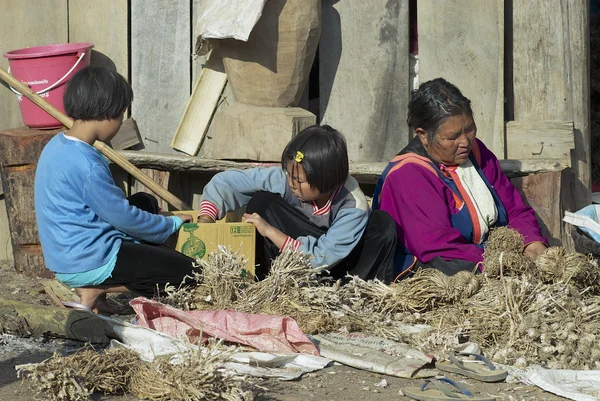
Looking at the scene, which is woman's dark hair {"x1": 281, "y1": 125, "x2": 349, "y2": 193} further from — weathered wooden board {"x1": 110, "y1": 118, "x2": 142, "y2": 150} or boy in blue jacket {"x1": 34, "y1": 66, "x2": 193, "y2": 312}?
weathered wooden board {"x1": 110, "y1": 118, "x2": 142, "y2": 150}

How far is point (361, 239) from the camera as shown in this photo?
4.50 m

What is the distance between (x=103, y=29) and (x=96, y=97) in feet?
4.90

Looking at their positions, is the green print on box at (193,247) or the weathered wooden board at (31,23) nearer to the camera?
the green print on box at (193,247)

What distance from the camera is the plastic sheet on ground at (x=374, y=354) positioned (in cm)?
359

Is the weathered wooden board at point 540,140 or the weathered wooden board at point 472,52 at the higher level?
the weathered wooden board at point 472,52

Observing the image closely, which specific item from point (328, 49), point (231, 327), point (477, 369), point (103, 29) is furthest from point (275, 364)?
point (103, 29)

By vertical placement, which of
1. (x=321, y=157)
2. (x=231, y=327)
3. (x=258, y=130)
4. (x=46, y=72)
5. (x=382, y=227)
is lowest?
(x=231, y=327)

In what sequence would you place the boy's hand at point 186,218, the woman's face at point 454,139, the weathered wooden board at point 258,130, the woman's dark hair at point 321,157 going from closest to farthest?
the woman's dark hair at point 321,157, the boy's hand at point 186,218, the woman's face at point 454,139, the weathered wooden board at point 258,130

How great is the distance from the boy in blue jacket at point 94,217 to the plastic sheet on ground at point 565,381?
162 cm

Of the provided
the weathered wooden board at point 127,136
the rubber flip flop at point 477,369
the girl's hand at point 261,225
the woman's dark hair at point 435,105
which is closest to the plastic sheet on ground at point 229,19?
the weathered wooden board at point 127,136

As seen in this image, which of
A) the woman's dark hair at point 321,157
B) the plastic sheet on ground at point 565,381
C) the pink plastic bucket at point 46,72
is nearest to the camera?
the plastic sheet on ground at point 565,381

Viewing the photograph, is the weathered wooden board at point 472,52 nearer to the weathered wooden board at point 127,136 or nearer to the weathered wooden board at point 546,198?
the weathered wooden board at point 546,198

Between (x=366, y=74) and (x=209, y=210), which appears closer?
(x=209, y=210)

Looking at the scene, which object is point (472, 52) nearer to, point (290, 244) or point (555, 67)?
point (555, 67)
